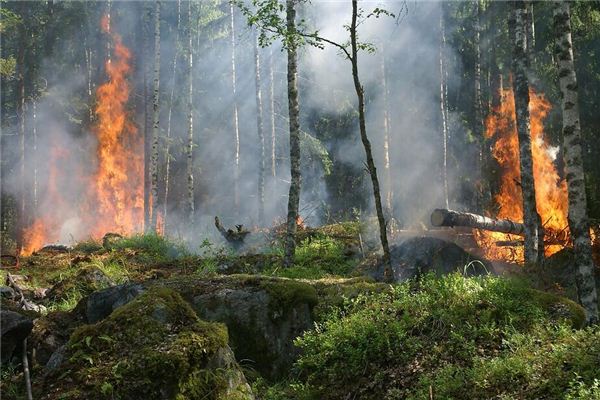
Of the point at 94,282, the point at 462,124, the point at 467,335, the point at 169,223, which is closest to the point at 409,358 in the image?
the point at 467,335

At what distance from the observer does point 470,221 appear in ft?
48.6

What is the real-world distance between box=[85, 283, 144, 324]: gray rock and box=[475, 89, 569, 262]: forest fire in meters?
11.3

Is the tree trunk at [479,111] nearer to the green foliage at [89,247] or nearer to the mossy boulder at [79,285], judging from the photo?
the green foliage at [89,247]

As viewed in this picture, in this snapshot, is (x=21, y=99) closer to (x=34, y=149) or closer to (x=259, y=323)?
(x=34, y=149)

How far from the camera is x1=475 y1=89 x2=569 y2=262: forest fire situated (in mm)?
16281

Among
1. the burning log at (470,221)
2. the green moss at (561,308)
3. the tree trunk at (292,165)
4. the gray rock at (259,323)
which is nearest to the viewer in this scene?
the green moss at (561,308)

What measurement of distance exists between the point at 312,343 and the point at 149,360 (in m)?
2.65

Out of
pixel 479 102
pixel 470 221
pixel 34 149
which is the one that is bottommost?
pixel 470 221

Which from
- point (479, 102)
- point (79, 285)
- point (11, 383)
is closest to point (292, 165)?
point (79, 285)

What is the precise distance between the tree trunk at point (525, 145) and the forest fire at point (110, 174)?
22.9 metres

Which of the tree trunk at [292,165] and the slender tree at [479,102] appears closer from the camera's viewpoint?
the tree trunk at [292,165]

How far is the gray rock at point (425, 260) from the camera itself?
41.1 feet

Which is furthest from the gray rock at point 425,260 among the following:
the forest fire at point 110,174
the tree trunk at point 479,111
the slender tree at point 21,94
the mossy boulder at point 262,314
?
the slender tree at point 21,94

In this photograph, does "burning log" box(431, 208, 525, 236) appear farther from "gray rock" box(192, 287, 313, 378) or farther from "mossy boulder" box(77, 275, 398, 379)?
"gray rock" box(192, 287, 313, 378)
